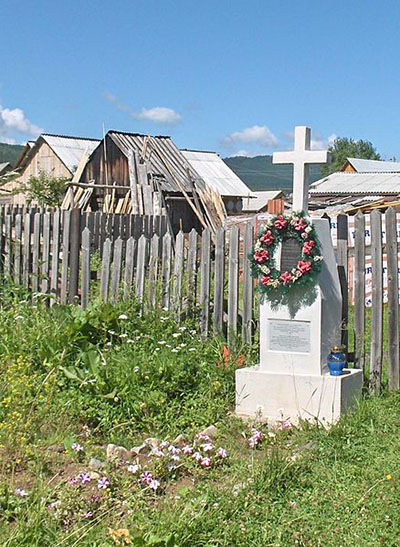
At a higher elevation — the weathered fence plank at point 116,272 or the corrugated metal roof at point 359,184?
the corrugated metal roof at point 359,184

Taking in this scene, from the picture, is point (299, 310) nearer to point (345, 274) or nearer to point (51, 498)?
point (345, 274)

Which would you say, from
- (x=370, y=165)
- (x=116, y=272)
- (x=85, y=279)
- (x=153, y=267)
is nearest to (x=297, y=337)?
(x=153, y=267)

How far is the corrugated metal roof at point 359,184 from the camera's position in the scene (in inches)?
1187

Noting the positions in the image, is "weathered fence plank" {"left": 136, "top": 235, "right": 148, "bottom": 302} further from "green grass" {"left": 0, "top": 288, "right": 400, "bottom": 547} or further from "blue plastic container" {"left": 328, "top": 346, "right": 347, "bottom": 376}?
"blue plastic container" {"left": 328, "top": 346, "right": 347, "bottom": 376}

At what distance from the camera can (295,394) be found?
6055 mm

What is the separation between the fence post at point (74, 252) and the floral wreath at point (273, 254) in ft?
12.0

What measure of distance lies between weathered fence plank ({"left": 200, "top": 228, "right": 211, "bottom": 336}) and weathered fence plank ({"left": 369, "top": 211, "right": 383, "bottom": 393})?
173 cm

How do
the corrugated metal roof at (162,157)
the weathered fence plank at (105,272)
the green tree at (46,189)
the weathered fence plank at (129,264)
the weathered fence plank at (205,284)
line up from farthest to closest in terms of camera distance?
the green tree at (46,189)
the corrugated metal roof at (162,157)
the weathered fence plank at (105,272)
the weathered fence plank at (129,264)
the weathered fence plank at (205,284)

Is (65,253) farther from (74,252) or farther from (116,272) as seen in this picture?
(116,272)

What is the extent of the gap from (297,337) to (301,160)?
160 centimetres

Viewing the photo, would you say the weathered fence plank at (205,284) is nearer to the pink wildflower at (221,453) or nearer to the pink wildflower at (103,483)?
the pink wildflower at (221,453)

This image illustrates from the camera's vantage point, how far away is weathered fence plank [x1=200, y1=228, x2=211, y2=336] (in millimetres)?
7543

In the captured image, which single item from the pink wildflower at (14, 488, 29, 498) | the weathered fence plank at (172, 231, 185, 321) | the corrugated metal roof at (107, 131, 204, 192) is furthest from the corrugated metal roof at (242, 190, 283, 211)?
the pink wildflower at (14, 488, 29, 498)

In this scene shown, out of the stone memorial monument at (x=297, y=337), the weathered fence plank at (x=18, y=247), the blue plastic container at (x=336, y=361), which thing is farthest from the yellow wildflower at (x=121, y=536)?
the weathered fence plank at (x=18, y=247)
